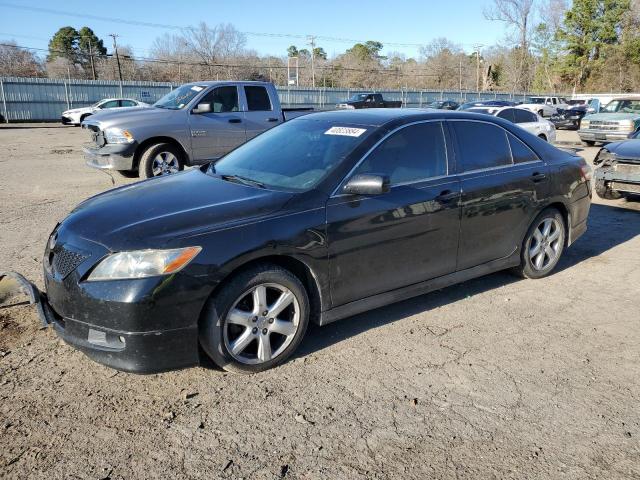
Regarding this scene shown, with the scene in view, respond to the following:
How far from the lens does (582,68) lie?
206 feet

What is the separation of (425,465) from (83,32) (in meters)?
78.0

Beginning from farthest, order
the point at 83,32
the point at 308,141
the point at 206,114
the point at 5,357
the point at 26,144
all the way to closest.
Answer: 1. the point at 83,32
2. the point at 26,144
3. the point at 206,114
4. the point at 308,141
5. the point at 5,357

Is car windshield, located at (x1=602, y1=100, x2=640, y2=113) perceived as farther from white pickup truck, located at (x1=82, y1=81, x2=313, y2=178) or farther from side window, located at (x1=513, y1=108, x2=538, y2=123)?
white pickup truck, located at (x1=82, y1=81, x2=313, y2=178)

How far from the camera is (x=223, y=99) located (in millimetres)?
10258

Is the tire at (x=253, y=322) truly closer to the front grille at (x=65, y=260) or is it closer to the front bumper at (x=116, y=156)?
the front grille at (x=65, y=260)

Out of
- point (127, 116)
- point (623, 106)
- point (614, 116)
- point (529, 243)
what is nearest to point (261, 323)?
point (529, 243)

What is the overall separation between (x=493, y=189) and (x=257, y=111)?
22.6ft

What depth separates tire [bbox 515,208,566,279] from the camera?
509 cm

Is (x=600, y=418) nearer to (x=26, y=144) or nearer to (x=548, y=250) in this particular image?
(x=548, y=250)

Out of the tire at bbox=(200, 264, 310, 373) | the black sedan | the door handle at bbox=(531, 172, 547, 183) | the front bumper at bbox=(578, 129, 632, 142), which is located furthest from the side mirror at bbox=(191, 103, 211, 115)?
the front bumper at bbox=(578, 129, 632, 142)

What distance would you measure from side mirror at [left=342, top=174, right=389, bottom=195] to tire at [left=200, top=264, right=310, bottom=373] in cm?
73

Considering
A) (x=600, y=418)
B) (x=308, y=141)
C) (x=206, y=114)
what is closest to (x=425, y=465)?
(x=600, y=418)

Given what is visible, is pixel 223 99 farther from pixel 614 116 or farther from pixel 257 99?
pixel 614 116

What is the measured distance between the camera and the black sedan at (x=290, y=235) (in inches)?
120
